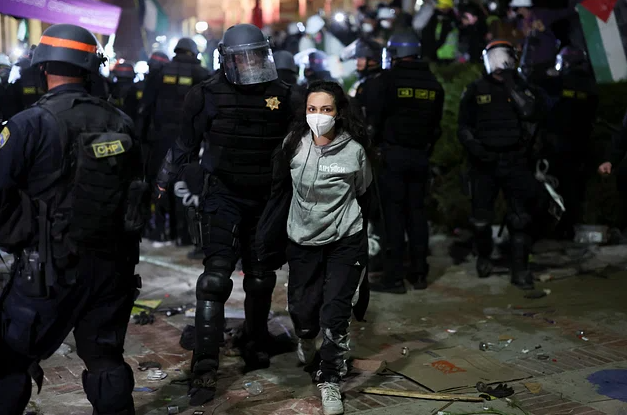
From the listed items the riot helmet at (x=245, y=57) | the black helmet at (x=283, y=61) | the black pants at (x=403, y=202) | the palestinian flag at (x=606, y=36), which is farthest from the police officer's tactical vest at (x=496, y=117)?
the riot helmet at (x=245, y=57)

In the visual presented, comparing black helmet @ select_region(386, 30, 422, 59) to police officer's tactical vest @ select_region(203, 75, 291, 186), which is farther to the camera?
black helmet @ select_region(386, 30, 422, 59)

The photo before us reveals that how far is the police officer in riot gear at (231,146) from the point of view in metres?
5.61

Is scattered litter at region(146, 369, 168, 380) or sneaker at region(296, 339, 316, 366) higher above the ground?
sneaker at region(296, 339, 316, 366)

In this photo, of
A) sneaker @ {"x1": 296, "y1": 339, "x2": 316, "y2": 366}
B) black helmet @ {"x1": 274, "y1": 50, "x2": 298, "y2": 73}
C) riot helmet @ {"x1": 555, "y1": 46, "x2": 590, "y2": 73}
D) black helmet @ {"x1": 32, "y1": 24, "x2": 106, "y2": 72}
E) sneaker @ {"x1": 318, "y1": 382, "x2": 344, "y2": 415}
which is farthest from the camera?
riot helmet @ {"x1": 555, "y1": 46, "x2": 590, "y2": 73}

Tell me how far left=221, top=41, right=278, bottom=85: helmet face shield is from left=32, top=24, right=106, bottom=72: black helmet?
4.75 ft

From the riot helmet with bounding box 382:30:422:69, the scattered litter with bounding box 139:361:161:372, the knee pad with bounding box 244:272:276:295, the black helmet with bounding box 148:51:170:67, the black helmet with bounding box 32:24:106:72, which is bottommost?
the scattered litter with bounding box 139:361:161:372

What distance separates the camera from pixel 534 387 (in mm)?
5547

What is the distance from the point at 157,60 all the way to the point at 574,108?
5.67m

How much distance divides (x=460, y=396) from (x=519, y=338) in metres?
1.62

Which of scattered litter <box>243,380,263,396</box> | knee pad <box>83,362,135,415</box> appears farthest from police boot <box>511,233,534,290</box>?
knee pad <box>83,362,135,415</box>

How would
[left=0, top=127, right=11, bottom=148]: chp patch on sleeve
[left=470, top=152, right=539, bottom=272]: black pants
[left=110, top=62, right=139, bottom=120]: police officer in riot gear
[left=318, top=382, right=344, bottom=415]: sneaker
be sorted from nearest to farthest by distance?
[left=0, top=127, right=11, bottom=148]: chp patch on sleeve, [left=318, top=382, right=344, bottom=415]: sneaker, [left=470, top=152, right=539, bottom=272]: black pants, [left=110, top=62, right=139, bottom=120]: police officer in riot gear

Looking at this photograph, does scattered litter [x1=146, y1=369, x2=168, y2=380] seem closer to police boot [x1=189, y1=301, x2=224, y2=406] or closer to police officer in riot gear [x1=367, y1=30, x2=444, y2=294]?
police boot [x1=189, y1=301, x2=224, y2=406]

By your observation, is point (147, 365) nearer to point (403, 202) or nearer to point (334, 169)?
point (334, 169)

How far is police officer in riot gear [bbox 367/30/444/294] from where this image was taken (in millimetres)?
8477
